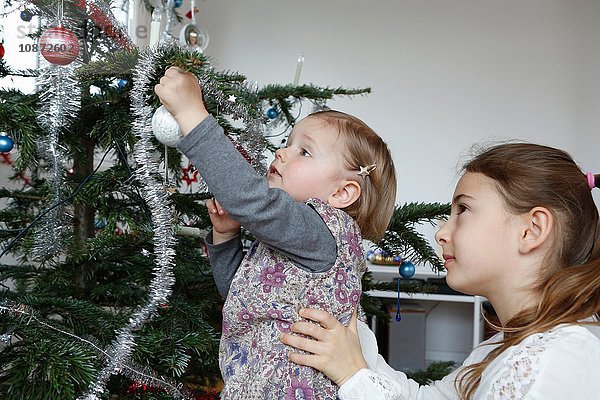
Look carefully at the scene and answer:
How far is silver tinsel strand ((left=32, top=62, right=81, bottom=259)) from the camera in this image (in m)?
0.82

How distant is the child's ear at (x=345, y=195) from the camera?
2.84ft

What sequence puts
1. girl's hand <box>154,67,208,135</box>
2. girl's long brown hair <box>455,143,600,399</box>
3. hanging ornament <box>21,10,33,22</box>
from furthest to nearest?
hanging ornament <box>21,10,33,22</box> < girl's long brown hair <box>455,143,600,399</box> < girl's hand <box>154,67,208,135</box>

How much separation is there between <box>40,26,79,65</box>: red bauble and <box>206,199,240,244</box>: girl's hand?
0.88ft

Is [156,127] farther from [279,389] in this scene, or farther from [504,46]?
[504,46]

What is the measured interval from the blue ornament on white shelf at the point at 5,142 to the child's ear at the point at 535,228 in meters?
0.70

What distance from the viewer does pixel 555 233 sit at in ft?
2.77

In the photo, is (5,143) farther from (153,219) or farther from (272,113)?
(272,113)

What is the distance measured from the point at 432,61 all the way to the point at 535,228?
2.42 metres

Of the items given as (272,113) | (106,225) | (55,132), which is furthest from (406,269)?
(55,132)

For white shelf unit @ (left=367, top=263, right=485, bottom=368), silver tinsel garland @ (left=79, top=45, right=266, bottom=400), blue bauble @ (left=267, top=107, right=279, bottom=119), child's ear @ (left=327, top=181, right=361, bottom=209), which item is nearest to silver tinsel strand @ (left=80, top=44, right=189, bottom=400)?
silver tinsel garland @ (left=79, top=45, right=266, bottom=400)

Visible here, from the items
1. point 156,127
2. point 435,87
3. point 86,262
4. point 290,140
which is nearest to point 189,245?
point 86,262

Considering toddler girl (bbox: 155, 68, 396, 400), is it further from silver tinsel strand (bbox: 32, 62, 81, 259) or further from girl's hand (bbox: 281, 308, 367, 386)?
silver tinsel strand (bbox: 32, 62, 81, 259)

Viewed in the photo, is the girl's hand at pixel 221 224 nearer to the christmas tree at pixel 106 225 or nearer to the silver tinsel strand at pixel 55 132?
the christmas tree at pixel 106 225

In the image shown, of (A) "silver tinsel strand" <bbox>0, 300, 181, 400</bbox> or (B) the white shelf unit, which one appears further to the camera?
(B) the white shelf unit
